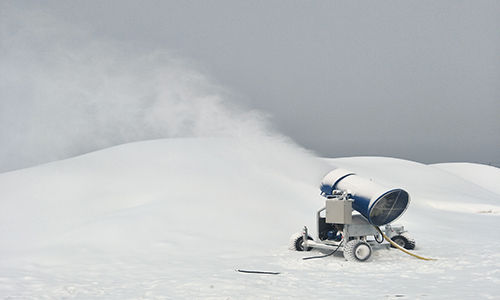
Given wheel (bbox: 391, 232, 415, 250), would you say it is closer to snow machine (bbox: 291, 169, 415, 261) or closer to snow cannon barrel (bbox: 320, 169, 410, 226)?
snow machine (bbox: 291, 169, 415, 261)

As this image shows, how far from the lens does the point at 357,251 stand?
925 centimetres

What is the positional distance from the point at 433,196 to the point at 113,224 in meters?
20.7

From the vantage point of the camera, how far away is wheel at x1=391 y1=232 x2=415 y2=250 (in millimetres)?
10844

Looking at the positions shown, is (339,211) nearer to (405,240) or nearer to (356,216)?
(356,216)

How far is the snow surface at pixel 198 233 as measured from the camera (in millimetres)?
7211

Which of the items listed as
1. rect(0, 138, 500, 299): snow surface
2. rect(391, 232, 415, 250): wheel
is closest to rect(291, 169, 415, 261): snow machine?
rect(0, 138, 500, 299): snow surface

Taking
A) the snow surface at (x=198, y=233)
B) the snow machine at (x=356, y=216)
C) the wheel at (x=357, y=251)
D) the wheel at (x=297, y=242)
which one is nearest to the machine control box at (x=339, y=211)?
the snow machine at (x=356, y=216)

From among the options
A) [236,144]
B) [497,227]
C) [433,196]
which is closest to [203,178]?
[236,144]

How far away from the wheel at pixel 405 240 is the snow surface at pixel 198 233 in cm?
29

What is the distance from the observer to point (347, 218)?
31.4 feet

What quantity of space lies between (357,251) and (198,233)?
174 inches

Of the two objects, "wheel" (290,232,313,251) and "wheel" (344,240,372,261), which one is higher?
"wheel" (290,232,313,251)

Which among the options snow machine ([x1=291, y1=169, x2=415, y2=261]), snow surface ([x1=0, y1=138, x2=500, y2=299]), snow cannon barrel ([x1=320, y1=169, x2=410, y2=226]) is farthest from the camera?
snow cannon barrel ([x1=320, y1=169, x2=410, y2=226])

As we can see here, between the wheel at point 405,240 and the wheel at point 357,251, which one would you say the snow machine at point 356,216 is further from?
the wheel at point 405,240
